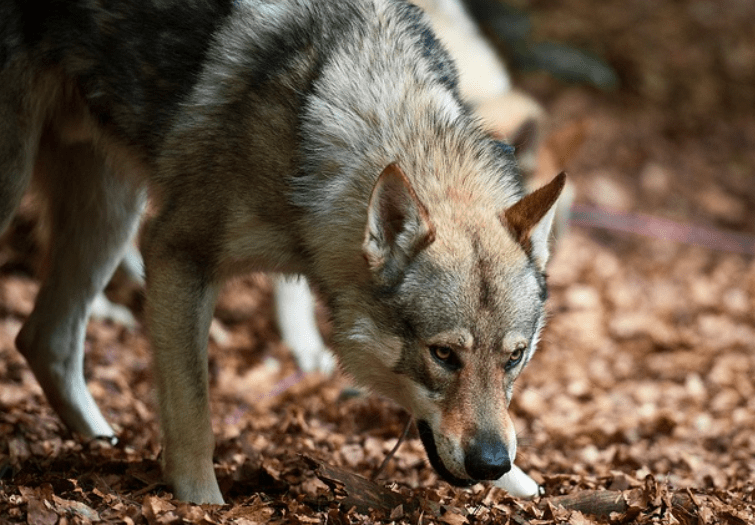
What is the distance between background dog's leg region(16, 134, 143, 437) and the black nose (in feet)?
8.02

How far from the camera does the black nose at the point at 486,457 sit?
382 cm

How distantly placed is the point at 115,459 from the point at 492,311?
2.25 m

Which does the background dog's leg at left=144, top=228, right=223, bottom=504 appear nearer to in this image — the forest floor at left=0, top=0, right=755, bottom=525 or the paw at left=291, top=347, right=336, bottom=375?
the forest floor at left=0, top=0, right=755, bottom=525

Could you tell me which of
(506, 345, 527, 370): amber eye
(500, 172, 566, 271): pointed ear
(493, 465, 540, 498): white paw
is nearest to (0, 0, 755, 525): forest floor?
(493, 465, 540, 498): white paw

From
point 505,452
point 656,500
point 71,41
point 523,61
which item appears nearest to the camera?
point 505,452

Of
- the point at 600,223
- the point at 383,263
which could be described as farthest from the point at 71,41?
the point at 600,223

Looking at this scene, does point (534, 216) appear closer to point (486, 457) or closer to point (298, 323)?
point (486, 457)

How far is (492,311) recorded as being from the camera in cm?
391

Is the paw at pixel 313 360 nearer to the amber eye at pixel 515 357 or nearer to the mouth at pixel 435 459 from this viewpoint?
the mouth at pixel 435 459

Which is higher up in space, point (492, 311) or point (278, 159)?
point (278, 159)

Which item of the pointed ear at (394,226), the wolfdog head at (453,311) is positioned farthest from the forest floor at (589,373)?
the pointed ear at (394,226)

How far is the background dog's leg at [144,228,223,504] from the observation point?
436cm

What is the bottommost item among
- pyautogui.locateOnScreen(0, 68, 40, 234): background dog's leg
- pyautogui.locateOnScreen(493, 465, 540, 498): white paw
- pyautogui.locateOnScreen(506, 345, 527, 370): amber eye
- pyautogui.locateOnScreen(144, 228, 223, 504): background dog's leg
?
pyautogui.locateOnScreen(493, 465, 540, 498): white paw

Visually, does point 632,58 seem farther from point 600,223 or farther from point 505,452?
point 505,452
